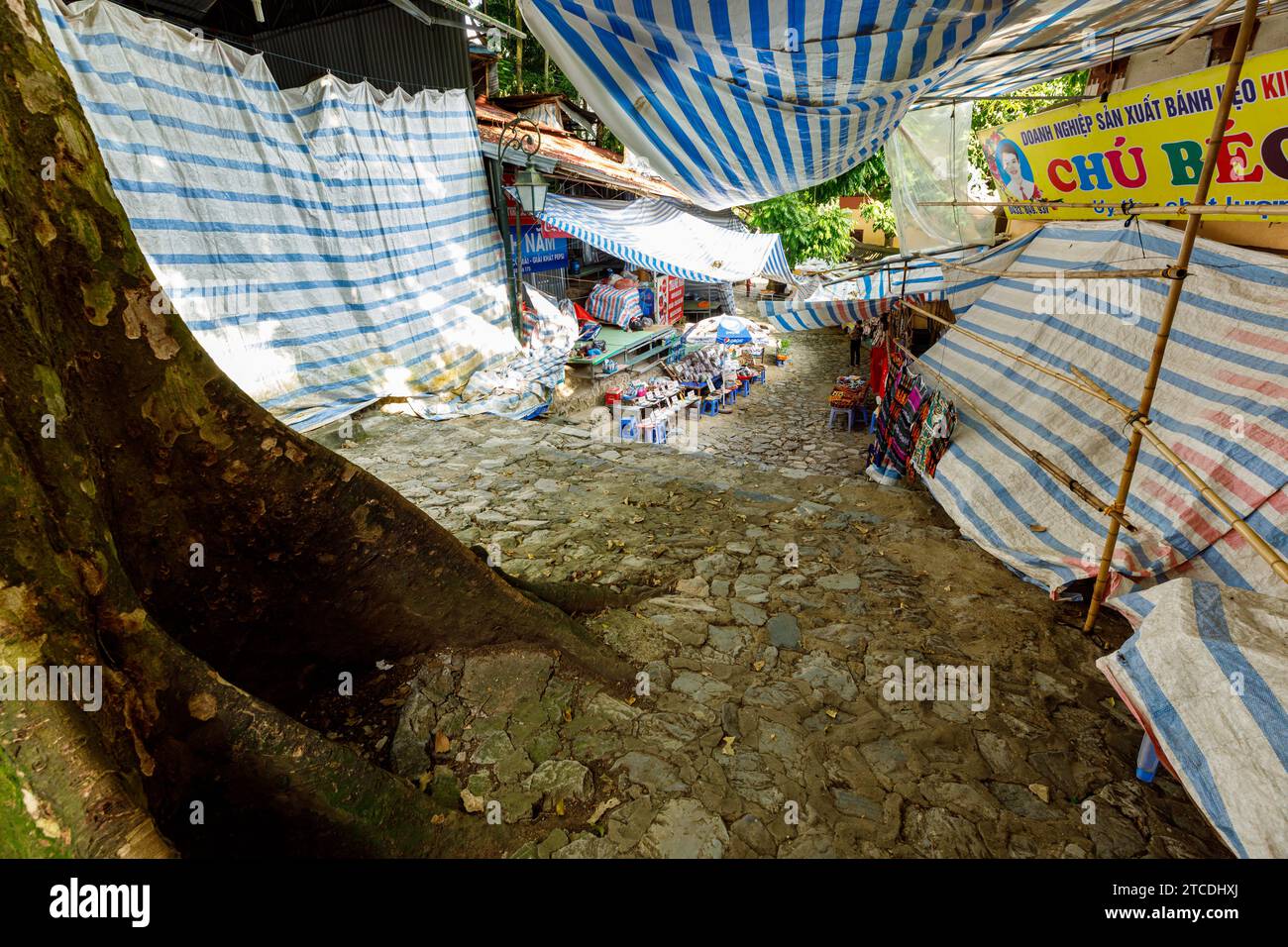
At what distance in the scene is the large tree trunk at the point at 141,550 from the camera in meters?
1.94

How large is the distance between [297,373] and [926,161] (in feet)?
31.8

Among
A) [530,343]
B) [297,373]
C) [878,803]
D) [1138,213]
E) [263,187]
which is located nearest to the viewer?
[878,803]

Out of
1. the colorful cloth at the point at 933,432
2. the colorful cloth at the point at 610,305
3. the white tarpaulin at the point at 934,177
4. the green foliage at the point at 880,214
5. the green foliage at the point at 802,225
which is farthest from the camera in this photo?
the green foliage at the point at 880,214

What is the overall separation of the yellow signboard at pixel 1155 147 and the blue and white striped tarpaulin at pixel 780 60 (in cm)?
56

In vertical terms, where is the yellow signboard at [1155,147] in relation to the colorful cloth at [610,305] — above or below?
above

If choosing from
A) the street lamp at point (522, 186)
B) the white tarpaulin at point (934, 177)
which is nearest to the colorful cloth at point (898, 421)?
the white tarpaulin at point (934, 177)

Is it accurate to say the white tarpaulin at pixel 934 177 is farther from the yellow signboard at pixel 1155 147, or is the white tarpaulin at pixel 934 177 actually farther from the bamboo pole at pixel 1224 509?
the bamboo pole at pixel 1224 509

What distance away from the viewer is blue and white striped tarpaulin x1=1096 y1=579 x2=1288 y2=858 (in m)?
2.28

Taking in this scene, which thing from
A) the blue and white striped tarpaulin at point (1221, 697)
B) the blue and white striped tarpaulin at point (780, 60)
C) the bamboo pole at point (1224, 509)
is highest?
the blue and white striped tarpaulin at point (780, 60)

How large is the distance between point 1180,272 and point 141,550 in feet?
16.0

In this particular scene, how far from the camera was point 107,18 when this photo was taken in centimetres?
644

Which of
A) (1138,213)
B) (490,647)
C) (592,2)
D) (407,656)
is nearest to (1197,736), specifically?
(490,647)

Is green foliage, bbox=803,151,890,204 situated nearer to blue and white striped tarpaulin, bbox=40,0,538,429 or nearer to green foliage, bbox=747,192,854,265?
green foliage, bbox=747,192,854,265
